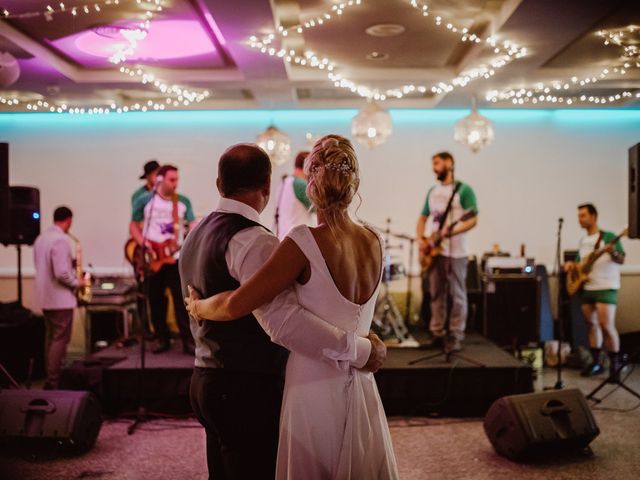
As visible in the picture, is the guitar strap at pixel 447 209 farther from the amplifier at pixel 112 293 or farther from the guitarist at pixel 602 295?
the amplifier at pixel 112 293

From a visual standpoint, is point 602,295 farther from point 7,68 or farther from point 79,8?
point 7,68

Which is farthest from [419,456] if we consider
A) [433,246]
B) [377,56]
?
[377,56]

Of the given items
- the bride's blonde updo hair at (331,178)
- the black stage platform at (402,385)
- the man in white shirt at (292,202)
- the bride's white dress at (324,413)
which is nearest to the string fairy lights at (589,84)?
the man in white shirt at (292,202)

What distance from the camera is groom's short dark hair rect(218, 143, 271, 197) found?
2209mm

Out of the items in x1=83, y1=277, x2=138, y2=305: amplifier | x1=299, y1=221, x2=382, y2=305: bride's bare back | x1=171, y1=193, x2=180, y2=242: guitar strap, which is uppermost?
x1=171, y1=193, x2=180, y2=242: guitar strap

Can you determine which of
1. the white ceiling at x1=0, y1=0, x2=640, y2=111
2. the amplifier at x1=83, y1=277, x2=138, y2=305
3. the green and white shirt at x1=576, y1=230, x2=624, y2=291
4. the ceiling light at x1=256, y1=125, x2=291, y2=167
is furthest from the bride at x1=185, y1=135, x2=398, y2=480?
the amplifier at x1=83, y1=277, x2=138, y2=305

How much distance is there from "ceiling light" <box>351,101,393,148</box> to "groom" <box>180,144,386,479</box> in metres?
4.65

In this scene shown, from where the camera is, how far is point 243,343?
2186mm

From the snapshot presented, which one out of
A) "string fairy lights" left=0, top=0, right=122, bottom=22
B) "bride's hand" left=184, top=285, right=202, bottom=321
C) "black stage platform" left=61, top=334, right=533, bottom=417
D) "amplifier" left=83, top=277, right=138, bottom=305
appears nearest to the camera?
"bride's hand" left=184, top=285, right=202, bottom=321

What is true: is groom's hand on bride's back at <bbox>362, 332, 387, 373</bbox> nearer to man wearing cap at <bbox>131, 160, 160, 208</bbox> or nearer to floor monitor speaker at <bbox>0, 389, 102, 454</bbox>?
floor monitor speaker at <bbox>0, 389, 102, 454</bbox>

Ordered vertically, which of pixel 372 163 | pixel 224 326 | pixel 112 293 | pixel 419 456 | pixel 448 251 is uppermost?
pixel 372 163

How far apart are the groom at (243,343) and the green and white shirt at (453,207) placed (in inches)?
153

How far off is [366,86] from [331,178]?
5586 mm

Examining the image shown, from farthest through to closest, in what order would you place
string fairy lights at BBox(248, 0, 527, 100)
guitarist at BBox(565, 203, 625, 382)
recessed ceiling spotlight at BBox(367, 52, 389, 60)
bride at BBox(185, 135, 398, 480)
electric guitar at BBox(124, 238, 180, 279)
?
guitarist at BBox(565, 203, 625, 382) < recessed ceiling spotlight at BBox(367, 52, 389, 60) < electric guitar at BBox(124, 238, 180, 279) < string fairy lights at BBox(248, 0, 527, 100) < bride at BBox(185, 135, 398, 480)
